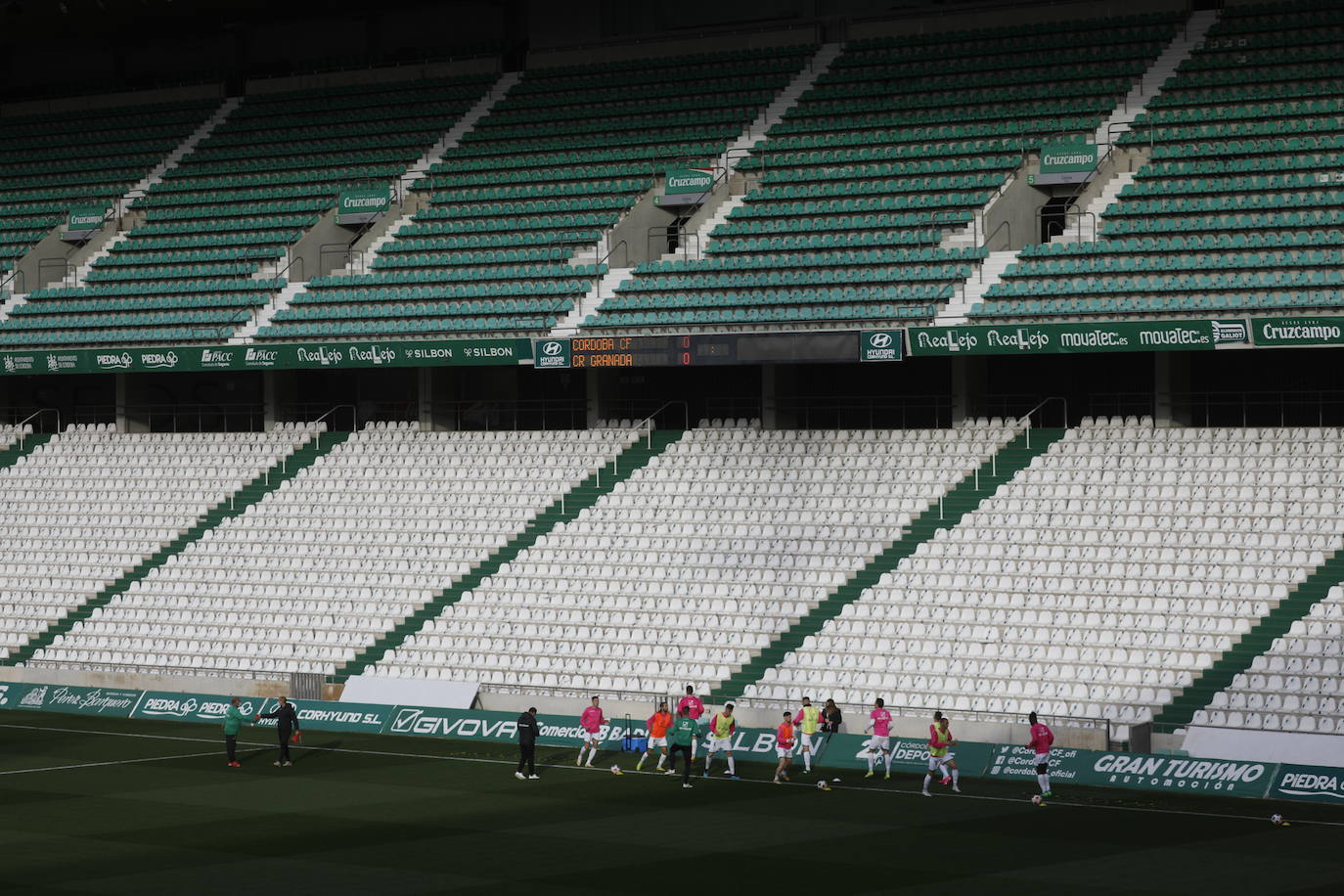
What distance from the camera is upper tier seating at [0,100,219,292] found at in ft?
166

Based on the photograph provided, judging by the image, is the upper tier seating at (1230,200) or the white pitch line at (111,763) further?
the upper tier seating at (1230,200)

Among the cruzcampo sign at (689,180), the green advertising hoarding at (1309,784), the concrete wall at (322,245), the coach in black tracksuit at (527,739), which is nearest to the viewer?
the green advertising hoarding at (1309,784)

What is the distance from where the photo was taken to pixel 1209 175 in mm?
37688

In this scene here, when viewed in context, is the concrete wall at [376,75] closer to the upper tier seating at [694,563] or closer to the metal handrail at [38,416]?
the metal handrail at [38,416]

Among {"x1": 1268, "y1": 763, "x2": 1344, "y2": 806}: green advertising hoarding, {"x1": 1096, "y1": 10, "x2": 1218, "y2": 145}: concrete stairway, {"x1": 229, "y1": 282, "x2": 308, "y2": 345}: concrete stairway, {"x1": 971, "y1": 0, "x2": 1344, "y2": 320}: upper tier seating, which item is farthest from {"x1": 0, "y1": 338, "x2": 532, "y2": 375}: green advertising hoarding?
{"x1": 1268, "y1": 763, "x2": 1344, "y2": 806}: green advertising hoarding

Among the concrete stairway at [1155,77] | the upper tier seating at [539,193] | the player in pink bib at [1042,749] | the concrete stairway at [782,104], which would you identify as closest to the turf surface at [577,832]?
A: the player in pink bib at [1042,749]

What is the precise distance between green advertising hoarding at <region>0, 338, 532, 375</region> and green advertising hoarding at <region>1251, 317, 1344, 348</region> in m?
14.6

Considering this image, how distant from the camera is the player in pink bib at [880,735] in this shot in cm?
2953

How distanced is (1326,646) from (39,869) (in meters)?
19.2

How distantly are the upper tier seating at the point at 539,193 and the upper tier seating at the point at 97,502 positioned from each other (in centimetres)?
336

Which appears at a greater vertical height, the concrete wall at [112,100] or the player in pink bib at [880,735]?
the concrete wall at [112,100]

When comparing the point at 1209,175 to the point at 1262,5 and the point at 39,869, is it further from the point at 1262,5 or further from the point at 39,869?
the point at 39,869

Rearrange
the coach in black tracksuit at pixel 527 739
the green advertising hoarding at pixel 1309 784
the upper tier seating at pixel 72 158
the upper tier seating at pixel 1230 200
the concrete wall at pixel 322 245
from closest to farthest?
the green advertising hoarding at pixel 1309 784
the coach in black tracksuit at pixel 527 739
the upper tier seating at pixel 1230 200
the concrete wall at pixel 322 245
the upper tier seating at pixel 72 158

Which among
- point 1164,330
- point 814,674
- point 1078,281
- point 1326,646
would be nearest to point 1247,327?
point 1164,330
